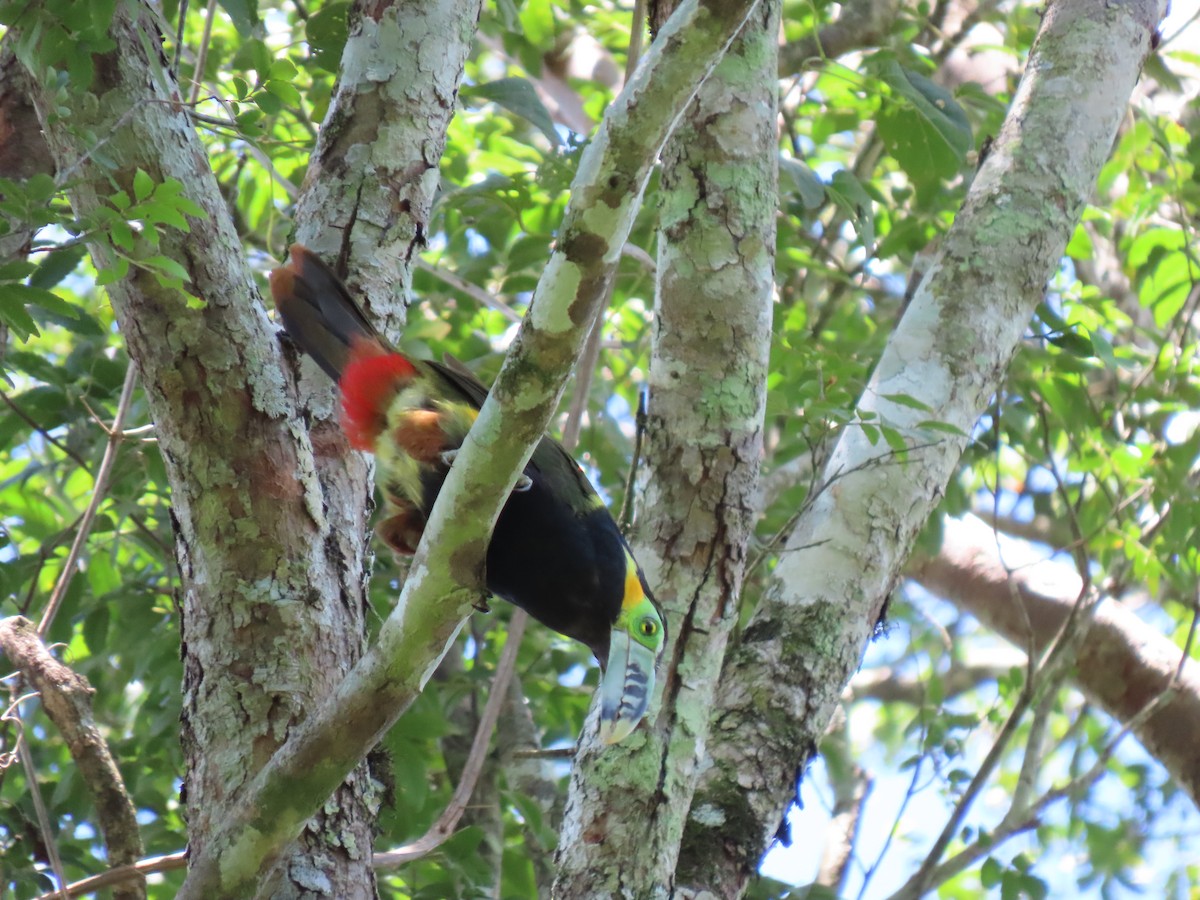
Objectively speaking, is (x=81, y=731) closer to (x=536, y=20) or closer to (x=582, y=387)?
(x=582, y=387)

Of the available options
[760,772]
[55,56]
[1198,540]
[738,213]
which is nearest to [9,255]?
[55,56]

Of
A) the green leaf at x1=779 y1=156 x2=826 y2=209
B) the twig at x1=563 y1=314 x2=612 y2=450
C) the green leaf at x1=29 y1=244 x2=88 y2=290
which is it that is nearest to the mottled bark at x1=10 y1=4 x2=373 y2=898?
the green leaf at x1=29 y1=244 x2=88 y2=290

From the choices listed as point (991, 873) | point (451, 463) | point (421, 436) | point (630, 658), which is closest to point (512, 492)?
point (451, 463)

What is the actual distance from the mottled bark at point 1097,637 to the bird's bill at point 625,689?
1667 mm

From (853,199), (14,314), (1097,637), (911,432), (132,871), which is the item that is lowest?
(132,871)

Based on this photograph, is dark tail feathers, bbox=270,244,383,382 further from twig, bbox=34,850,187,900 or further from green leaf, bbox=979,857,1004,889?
green leaf, bbox=979,857,1004,889

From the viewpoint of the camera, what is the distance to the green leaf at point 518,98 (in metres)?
3.42

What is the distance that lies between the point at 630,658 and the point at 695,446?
0.46m

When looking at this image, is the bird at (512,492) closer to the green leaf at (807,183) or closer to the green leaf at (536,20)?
the green leaf at (807,183)

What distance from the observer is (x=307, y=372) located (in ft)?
8.89

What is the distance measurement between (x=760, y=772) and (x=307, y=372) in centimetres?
134

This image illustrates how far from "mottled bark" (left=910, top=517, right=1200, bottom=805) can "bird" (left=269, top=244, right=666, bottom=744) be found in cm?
158

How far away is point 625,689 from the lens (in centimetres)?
221

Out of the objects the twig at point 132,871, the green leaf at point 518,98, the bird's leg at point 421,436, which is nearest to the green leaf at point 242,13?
the green leaf at point 518,98
